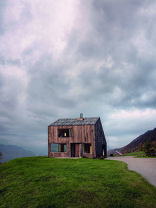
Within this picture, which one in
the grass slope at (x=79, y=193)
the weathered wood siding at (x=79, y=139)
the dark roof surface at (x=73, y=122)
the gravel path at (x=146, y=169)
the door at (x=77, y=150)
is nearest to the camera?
the grass slope at (x=79, y=193)

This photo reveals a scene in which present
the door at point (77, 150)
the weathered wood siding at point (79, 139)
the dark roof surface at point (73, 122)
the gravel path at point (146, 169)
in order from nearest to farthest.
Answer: the gravel path at point (146, 169) → the weathered wood siding at point (79, 139) → the door at point (77, 150) → the dark roof surface at point (73, 122)

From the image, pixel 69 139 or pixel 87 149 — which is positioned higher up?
pixel 69 139

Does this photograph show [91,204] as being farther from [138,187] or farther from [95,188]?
[138,187]

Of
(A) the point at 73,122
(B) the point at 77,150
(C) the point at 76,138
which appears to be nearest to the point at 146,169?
(C) the point at 76,138

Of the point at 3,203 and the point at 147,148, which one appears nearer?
the point at 3,203

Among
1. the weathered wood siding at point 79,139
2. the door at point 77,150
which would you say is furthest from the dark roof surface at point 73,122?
the door at point 77,150

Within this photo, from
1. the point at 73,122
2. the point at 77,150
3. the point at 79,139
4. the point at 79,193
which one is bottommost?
the point at 77,150

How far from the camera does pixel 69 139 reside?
97.3 ft

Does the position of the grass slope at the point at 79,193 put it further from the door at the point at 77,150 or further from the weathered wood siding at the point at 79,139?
the door at the point at 77,150

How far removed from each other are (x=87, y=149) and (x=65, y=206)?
27.9m

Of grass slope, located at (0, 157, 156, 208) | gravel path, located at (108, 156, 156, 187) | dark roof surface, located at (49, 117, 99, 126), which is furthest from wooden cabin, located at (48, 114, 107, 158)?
grass slope, located at (0, 157, 156, 208)

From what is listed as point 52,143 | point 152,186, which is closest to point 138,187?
point 152,186

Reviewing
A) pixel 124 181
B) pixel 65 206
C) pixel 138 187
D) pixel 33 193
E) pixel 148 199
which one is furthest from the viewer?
pixel 124 181

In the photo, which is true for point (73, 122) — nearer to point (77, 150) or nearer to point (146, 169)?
point (77, 150)
